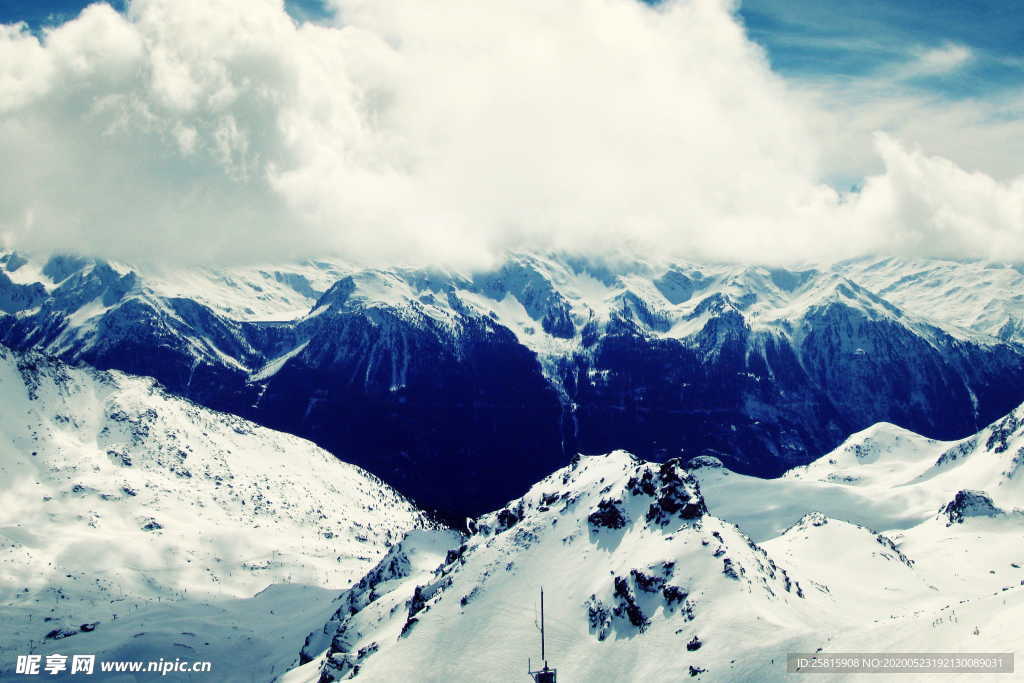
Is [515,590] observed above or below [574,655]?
above

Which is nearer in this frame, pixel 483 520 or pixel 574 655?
pixel 574 655

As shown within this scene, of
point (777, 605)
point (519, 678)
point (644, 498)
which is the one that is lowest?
point (519, 678)

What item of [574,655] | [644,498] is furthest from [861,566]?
[574,655]

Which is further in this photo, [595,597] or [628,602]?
[595,597]

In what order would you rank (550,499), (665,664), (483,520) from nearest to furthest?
(665,664)
(550,499)
(483,520)

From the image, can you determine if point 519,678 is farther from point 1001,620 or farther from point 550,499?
point 1001,620

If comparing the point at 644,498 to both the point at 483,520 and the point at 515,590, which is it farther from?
the point at 483,520

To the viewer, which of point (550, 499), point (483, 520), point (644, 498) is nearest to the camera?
point (644, 498)

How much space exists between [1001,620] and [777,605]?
46004 mm

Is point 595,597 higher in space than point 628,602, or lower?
higher

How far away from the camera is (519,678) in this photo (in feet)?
415

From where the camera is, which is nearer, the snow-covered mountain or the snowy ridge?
the snow-covered mountain

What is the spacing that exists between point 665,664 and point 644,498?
43915 mm

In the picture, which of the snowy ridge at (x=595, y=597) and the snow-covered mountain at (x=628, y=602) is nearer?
the snow-covered mountain at (x=628, y=602)
